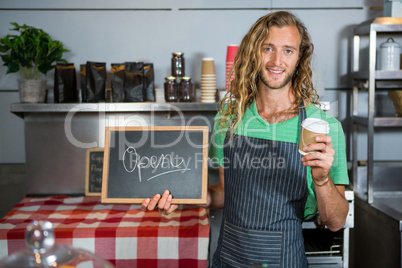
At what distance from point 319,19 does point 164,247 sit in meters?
1.78

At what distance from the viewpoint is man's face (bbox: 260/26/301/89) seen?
1.54 m

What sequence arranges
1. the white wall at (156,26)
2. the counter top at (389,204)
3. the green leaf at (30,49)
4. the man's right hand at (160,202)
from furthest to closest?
the white wall at (156,26)
the green leaf at (30,49)
the counter top at (389,204)
the man's right hand at (160,202)

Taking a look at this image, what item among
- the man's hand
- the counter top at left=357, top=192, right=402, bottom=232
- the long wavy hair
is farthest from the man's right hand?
the counter top at left=357, top=192, right=402, bottom=232

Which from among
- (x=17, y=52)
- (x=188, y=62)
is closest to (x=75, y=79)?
(x=17, y=52)

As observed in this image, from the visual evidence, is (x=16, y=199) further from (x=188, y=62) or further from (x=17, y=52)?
(x=188, y=62)

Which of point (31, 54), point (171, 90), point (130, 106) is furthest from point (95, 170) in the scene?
point (31, 54)

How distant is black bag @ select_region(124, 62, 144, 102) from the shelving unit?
1326 mm

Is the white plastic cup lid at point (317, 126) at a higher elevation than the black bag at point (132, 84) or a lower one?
lower

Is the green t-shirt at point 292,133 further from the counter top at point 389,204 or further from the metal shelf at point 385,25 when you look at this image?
the metal shelf at point 385,25

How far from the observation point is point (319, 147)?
117 centimetres

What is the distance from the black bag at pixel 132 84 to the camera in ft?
8.32

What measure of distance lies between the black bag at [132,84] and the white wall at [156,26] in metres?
0.30

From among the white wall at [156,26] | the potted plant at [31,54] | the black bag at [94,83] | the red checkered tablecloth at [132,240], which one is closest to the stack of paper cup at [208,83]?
the white wall at [156,26]

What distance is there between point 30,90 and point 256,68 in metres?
1.52
